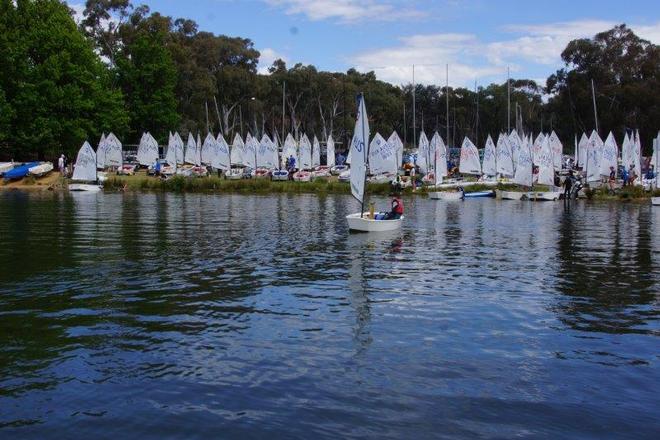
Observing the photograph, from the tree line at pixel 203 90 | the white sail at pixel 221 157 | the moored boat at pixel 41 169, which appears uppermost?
the tree line at pixel 203 90

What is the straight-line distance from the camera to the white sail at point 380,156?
73.8 metres

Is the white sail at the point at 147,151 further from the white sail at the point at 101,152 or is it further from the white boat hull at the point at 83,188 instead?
the white boat hull at the point at 83,188

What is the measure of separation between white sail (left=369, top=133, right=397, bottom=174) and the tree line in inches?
780

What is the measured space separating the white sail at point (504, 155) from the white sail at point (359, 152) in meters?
42.6

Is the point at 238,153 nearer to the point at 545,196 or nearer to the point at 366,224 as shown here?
the point at 545,196

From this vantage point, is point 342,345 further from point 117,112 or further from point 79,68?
point 117,112

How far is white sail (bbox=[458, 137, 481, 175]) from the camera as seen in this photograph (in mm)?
73000

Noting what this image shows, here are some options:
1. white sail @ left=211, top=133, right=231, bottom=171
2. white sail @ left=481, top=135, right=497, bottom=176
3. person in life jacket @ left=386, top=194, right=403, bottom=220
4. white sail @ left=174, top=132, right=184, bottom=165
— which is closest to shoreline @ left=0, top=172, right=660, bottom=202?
white sail @ left=481, top=135, right=497, bottom=176

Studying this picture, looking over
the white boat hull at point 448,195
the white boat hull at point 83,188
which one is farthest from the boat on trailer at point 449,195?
the white boat hull at point 83,188

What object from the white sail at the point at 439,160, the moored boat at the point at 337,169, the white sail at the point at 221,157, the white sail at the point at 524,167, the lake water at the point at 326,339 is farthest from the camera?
the moored boat at the point at 337,169

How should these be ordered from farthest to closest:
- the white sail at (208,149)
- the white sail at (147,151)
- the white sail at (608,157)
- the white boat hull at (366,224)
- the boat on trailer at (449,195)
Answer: the white sail at (147,151)
the white sail at (208,149)
the white sail at (608,157)
the boat on trailer at (449,195)
the white boat hull at (366,224)

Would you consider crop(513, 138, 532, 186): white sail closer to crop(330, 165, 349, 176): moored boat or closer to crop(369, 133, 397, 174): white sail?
crop(369, 133, 397, 174): white sail

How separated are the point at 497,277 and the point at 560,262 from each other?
4.58 metres

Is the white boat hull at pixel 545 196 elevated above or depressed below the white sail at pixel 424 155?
below
